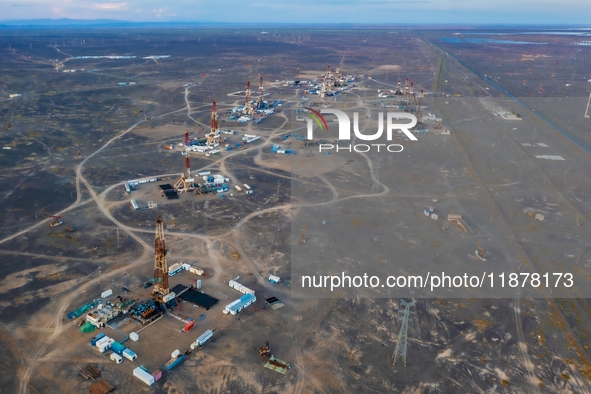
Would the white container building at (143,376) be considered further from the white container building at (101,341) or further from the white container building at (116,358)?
the white container building at (101,341)

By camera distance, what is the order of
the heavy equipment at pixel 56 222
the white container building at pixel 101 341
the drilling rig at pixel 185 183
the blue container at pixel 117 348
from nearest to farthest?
the blue container at pixel 117 348 < the white container building at pixel 101 341 < the heavy equipment at pixel 56 222 < the drilling rig at pixel 185 183

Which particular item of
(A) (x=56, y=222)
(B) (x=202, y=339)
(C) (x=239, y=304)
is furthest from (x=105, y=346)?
(A) (x=56, y=222)

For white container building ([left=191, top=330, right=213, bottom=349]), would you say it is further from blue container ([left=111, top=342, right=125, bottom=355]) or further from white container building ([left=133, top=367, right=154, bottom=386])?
blue container ([left=111, top=342, right=125, bottom=355])

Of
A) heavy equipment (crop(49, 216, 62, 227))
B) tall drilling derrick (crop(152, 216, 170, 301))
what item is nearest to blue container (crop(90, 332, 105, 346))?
tall drilling derrick (crop(152, 216, 170, 301))

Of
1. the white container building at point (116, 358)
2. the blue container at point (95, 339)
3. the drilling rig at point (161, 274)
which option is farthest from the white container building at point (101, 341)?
the drilling rig at point (161, 274)

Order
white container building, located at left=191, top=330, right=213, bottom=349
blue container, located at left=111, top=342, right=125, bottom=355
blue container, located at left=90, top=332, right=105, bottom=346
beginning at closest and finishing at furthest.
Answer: blue container, located at left=111, top=342, right=125, bottom=355 < blue container, located at left=90, top=332, right=105, bottom=346 < white container building, located at left=191, top=330, right=213, bottom=349
